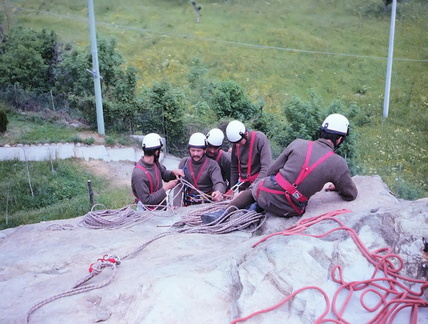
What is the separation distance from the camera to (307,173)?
5.15 metres

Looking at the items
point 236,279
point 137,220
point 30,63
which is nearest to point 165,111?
point 30,63

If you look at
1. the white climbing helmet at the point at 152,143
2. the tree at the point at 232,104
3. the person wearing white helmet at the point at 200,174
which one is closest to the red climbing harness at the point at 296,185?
the person wearing white helmet at the point at 200,174

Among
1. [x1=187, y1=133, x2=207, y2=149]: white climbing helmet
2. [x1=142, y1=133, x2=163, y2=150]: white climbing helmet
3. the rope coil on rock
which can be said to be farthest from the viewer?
[x1=187, y1=133, x2=207, y2=149]: white climbing helmet

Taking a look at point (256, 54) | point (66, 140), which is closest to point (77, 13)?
point (256, 54)

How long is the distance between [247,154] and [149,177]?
1.47 metres

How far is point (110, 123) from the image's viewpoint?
19.8 m

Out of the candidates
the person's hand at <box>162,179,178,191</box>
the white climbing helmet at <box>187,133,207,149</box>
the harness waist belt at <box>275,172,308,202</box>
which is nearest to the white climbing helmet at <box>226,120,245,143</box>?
the white climbing helmet at <box>187,133,207,149</box>

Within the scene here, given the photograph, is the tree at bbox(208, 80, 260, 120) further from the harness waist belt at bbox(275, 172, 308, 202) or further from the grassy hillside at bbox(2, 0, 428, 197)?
the harness waist belt at bbox(275, 172, 308, 202)

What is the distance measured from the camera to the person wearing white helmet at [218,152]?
296 inches

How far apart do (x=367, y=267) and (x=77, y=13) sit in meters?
34.4

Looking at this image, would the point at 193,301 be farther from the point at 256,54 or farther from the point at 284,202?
the point at 256,54

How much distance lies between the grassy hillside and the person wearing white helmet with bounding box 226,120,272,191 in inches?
481

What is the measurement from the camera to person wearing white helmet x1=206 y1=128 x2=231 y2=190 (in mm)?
7523

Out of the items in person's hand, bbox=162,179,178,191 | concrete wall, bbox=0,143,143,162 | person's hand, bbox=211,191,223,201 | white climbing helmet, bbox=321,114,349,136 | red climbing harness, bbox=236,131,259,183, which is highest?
white climbing helmet, bbox=321,114,349,136
